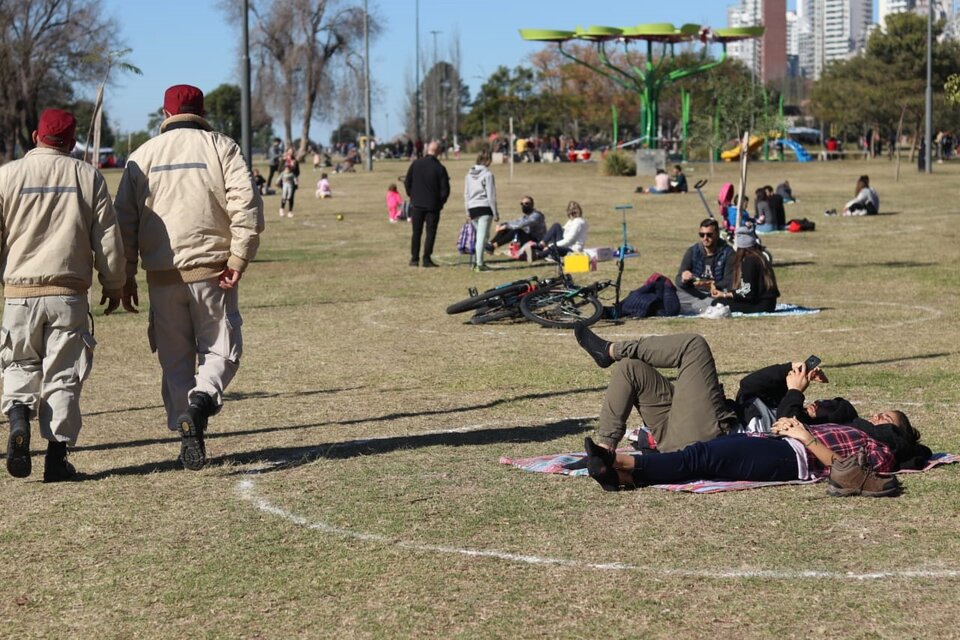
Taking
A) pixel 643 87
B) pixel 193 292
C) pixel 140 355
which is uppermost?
pixel 643 87

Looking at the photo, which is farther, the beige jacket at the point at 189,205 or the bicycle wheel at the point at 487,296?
the bicycle wheel at the point at 487,296

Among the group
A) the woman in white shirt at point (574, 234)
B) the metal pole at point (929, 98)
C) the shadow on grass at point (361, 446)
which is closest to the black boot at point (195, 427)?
the shadow on grass at point (361, 446)

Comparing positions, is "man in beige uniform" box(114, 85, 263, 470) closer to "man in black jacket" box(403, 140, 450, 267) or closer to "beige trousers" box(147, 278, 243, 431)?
"beige trousers" box(147, 278, 243, 431)

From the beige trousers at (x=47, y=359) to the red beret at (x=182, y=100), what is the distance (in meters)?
1.17

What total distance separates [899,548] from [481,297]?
855 centimetres

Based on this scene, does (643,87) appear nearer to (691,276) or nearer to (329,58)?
(329,58)

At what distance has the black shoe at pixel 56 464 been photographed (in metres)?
7.28

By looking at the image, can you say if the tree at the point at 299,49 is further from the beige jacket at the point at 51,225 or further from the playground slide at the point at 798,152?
the beige jacket at the point at 51,225

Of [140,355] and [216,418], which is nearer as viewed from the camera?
[216,418]

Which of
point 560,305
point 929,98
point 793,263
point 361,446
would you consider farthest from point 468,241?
point 929,98

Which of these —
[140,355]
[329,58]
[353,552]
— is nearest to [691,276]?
[140,355]

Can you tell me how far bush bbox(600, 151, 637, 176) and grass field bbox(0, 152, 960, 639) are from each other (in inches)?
1681

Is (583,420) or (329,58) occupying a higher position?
(329,58)

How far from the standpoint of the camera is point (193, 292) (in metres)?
7.35
